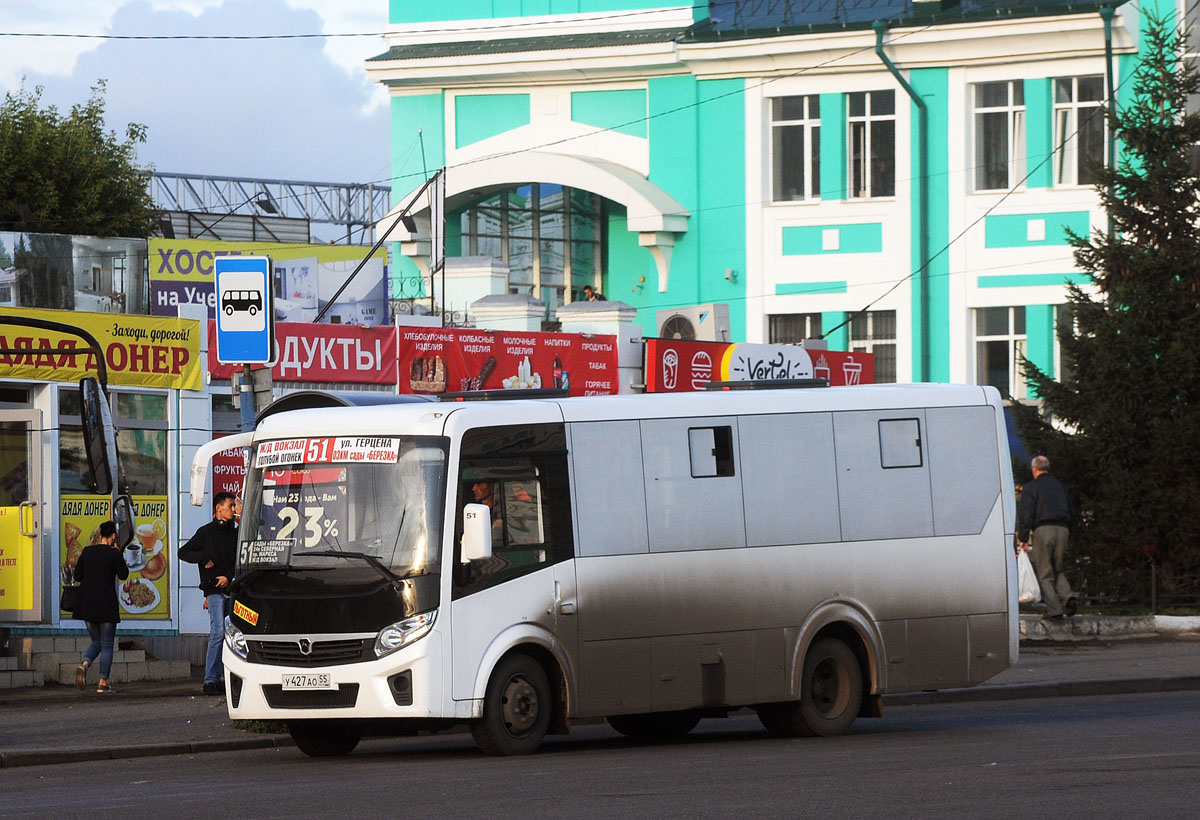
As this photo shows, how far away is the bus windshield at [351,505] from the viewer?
47.0 feet

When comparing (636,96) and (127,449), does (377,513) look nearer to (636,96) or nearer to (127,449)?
(127,449)

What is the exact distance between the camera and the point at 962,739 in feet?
49.7

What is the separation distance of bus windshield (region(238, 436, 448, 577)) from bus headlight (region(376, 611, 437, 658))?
32 cm

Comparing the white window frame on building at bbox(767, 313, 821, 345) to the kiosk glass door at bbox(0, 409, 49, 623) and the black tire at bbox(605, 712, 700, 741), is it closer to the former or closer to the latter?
the kiosk glass door at bbox(0, 409, 49, 623)

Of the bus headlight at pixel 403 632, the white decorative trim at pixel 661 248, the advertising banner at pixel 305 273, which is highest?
the white decorative trim at pixel 661 248

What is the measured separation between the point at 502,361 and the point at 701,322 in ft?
28.4

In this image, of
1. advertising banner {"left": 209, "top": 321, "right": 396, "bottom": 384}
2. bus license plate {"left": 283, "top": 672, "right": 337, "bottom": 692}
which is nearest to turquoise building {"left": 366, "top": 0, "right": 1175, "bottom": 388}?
advertising banner {"left": 209, "top": 321, "right": 396, "bottom": 384}

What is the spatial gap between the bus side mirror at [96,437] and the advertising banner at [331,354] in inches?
309

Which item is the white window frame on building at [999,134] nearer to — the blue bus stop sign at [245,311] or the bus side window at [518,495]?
the blue bus stop sign at [245,311]

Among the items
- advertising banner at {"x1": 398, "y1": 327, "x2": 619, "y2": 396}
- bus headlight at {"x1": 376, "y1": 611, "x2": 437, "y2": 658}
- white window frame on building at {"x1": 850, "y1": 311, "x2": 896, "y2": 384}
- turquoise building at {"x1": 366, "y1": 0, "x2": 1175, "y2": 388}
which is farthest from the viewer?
white window frame on building at {"x1": 850, "y1": 311, "x2": 896, "y2": 384}

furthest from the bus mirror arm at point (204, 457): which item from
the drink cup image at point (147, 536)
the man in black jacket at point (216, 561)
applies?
the drink cup image at point (147, 536)

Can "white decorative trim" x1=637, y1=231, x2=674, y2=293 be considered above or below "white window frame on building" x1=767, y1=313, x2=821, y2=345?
above

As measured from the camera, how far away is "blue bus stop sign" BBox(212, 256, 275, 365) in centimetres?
1628

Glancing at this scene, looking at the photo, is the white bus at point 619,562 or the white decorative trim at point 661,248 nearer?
the white bus at point 619,562
